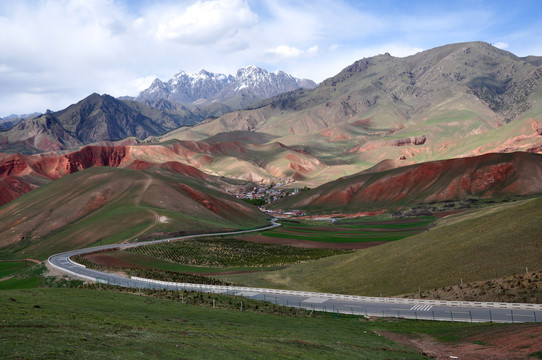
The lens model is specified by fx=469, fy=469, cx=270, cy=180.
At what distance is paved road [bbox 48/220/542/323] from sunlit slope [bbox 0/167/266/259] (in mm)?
50696

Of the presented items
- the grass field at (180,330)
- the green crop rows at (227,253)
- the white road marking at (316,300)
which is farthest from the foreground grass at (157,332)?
the green crop rows at (227,253)

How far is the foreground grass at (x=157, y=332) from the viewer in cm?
2281

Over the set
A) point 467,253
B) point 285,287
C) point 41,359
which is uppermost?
point 41,359

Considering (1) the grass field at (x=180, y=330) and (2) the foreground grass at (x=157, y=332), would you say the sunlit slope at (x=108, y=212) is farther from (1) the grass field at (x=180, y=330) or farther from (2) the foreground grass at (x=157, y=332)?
(2) the foreground grass at (x=157, y=332)

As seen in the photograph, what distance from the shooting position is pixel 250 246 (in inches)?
4845

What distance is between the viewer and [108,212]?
14588cm

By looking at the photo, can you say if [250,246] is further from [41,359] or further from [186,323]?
[41,359]

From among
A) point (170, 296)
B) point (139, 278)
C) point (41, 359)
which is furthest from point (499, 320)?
point (139, 278)

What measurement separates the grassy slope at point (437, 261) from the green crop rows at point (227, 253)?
1602cm

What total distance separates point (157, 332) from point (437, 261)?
50.6 meters

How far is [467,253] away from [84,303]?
51840 mm

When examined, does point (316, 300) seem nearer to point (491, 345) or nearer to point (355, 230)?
point (491, 345)

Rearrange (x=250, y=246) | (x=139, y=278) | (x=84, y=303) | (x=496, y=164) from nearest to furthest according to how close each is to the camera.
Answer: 1. (x=84, y=303)
2. (x=139, y=278)
3. (x=250, y=246)
4. (x=496, y=164)

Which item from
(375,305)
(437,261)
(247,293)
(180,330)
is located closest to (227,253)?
(247,293)
